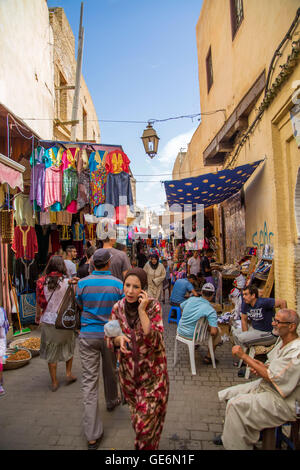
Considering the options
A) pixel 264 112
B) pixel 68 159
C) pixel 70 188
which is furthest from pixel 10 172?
pixel 264 112

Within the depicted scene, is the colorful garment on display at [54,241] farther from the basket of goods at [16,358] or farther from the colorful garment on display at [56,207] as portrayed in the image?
the basket of goods at [16,358]

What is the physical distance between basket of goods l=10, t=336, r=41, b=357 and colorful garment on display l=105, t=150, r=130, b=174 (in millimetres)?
3728

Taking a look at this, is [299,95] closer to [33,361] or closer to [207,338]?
[207,338]

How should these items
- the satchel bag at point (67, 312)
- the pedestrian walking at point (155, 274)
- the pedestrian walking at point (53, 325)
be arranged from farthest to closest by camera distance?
1. the pedestrian walking at point (155, 274)
2. the pedestrian walking at point (53, 325)
3. the satchel bag at point (67, 312)

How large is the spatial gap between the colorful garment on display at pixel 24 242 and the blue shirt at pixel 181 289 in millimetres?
3355

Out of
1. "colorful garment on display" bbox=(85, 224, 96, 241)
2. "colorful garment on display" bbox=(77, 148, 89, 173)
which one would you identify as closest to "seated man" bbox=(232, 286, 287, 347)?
"colorful garment on display" bbox=(77, 148, 89, 173)

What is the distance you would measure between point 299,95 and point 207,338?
143 inches

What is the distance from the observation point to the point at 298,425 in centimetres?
235

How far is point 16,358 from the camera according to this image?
4.91 meters

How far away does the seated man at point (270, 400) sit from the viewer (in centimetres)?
231

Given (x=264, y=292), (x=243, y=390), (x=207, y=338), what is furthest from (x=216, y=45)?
(x=243, y=390)

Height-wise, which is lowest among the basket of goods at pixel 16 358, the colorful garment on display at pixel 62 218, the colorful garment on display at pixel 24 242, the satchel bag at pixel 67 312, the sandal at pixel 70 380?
the sandal at pixel 70 380

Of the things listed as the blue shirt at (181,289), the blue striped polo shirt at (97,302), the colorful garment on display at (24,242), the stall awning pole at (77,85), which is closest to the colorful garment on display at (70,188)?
the colorful garment on display at (24,242)

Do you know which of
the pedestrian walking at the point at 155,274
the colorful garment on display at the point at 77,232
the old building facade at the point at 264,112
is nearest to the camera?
the old building facade at the point at 264,112
